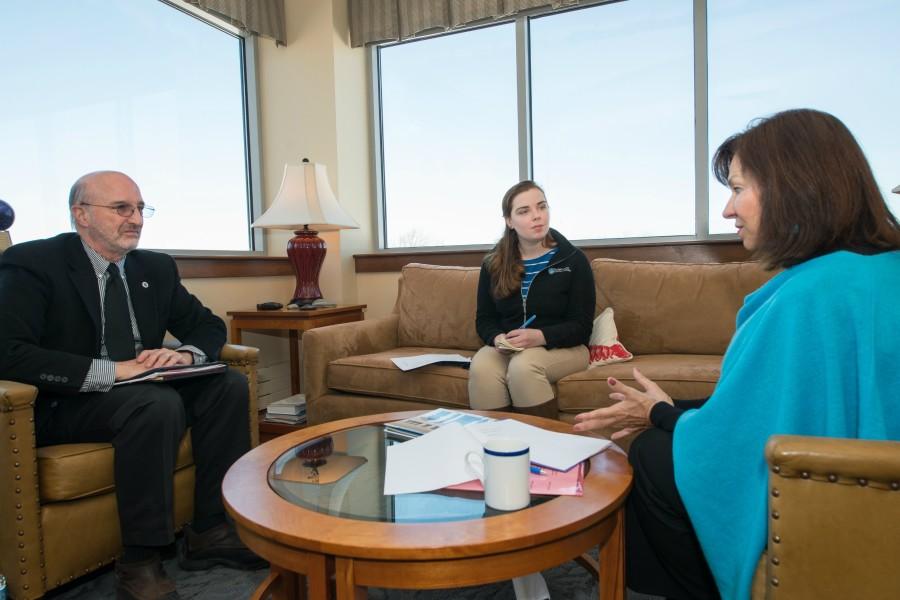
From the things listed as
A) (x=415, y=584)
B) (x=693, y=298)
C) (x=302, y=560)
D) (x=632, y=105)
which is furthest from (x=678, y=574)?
(x=632, y=105)

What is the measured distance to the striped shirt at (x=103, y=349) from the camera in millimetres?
1532

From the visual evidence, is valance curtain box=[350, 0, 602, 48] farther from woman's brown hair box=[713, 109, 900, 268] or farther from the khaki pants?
woman's brown hair box=[713, 109, 900, 268]

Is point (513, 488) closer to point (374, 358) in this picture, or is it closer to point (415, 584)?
point (415, 584)

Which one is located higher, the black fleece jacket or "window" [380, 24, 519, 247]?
"window" [380, 24, 519, 247]

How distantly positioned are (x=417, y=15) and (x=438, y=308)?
→ 1.79m

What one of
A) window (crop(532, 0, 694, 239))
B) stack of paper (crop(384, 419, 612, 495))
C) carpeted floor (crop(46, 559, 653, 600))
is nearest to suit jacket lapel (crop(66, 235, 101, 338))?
carpeted floor (crop(46, 559, 653, 600))

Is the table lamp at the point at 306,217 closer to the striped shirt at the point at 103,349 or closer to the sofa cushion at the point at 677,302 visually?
the striped shirt at the point at 103,349

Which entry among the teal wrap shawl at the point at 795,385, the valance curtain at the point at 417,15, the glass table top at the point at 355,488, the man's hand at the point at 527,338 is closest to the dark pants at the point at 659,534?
the teal wrap shawl at the point at 795,385

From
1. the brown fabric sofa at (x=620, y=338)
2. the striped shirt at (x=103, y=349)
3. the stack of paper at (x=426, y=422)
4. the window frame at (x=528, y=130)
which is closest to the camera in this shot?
the stack of paper at (x=426, y=422)

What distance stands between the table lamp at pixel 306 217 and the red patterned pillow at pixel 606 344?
133 cm

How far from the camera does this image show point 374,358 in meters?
2.43

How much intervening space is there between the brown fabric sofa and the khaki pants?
0.06 metres

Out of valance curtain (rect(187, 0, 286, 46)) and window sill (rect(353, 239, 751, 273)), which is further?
valance curtain (rect(187, 0, 286, 46))

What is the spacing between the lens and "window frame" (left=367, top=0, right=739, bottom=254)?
2928 mm
